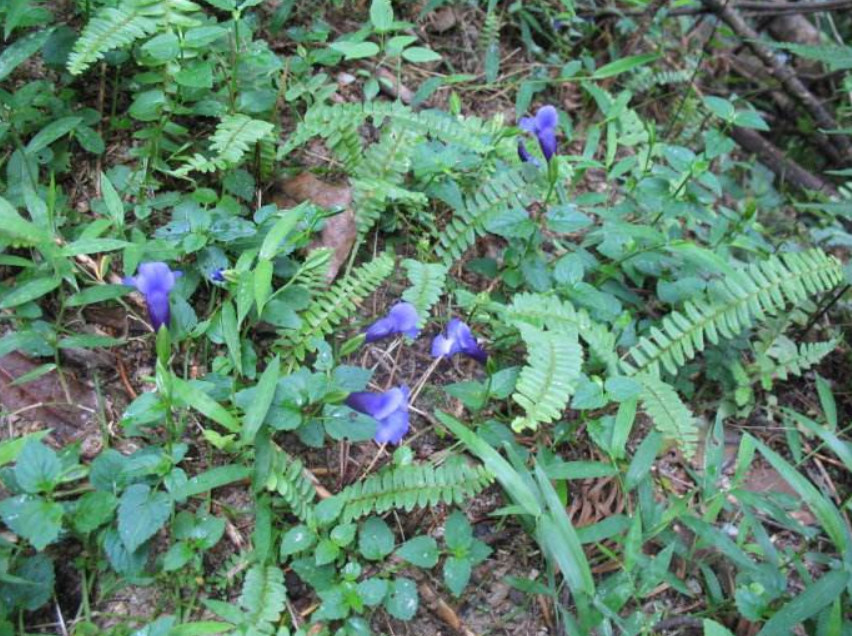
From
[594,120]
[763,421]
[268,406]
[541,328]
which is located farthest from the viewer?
[594,120]

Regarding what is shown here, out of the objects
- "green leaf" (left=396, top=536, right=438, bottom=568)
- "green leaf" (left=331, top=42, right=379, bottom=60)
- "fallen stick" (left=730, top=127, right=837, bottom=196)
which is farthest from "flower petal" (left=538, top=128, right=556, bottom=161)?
"fallen stick" (left=730, top=127, right=837, bottom=196)

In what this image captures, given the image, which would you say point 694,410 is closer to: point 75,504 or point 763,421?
point 763,421

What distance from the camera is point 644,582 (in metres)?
2.23

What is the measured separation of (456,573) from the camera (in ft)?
6.93

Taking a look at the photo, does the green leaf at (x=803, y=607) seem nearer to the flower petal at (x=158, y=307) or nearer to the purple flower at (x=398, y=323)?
the purple flower at (x=398, y=323)

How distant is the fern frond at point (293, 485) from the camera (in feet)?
6.93

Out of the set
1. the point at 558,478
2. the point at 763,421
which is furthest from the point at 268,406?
the point at 763,421

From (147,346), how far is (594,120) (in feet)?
8.09

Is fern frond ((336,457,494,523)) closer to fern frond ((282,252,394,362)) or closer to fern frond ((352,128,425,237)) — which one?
fern frond ((282,252,394,362))

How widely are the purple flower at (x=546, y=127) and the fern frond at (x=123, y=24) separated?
131 centimetres

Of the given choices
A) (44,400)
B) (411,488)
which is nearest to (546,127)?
(411,488)

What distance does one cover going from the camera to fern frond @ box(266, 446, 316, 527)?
2.11m

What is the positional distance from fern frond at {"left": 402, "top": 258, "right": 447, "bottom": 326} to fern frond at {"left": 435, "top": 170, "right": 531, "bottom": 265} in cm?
23

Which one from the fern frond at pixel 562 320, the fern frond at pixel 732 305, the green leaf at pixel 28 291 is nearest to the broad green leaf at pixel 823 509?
the fern frond at pixel 732 305
